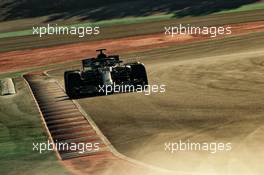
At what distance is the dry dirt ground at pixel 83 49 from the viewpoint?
38.4 meters

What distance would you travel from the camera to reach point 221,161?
12.0 meters

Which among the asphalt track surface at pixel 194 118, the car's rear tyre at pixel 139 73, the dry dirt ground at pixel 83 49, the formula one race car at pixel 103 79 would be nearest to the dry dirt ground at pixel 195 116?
the asphalt track surface at pixel 194 118

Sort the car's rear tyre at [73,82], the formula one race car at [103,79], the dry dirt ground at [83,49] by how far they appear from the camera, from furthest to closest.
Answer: the dry dirt ground at [83,49], the car's rear tyre at [73,82], the formula one race car at [103,79]

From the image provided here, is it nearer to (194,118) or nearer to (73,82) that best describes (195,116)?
(194,118)

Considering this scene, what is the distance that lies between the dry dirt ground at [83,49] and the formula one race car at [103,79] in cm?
1623

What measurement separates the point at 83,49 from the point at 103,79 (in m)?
20.3

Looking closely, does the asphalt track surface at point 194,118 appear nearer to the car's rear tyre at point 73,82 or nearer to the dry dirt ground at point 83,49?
the car's rear tyre at point 73,82

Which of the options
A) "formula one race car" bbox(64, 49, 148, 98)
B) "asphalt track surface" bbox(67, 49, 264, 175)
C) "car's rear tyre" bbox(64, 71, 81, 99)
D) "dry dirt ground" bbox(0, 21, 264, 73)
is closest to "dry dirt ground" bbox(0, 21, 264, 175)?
"asphalt track surface" bbox(67, 49, 264, 175)

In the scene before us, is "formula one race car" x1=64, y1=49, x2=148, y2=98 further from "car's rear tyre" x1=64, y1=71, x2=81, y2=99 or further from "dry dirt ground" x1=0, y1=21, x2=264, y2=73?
"dry dirt ground" x1=0, y1=21, x2=264, y2=73

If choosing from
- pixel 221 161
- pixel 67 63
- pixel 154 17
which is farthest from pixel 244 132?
pixel 154 17

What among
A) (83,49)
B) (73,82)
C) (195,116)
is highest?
(73,82)

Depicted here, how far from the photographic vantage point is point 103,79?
829 inches

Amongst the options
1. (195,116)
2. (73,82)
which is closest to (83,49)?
(73,82)

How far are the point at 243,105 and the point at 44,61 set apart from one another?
A: 23.2m
